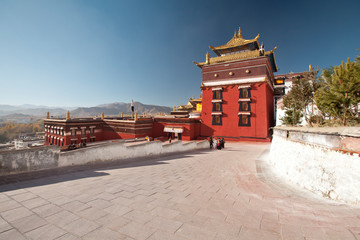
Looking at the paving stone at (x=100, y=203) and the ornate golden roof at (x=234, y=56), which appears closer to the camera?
the paving stone at (x=100, y=203)

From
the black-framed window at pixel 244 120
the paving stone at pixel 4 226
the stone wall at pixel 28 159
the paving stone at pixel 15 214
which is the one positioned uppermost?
the black-framed window at pixel 244 120

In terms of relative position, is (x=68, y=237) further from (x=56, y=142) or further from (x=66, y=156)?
(x=56, y=142)

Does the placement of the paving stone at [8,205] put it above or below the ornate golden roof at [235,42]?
below

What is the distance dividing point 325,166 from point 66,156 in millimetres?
9856

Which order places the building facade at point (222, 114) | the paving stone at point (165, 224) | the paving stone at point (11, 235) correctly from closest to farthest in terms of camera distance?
the paving stone at point (11, 235) < the paving stone at point (165, 224) < the building facade at point (222, 114)

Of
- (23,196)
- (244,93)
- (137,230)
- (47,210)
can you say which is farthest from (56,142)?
(244,93)

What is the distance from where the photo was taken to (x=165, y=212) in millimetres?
3430

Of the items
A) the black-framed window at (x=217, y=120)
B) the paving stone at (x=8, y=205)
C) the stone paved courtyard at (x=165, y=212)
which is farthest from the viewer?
the black-framed window at (x=217, y=120)

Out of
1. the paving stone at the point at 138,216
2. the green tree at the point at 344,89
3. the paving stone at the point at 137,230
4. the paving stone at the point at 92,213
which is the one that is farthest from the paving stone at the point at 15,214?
the green tree at the point at 344,89

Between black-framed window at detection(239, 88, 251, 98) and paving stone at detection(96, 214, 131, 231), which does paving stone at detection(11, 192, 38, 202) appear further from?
black-framed window at detection(239, 88, 251, 98)

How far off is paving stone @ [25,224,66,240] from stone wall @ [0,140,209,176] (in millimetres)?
4488

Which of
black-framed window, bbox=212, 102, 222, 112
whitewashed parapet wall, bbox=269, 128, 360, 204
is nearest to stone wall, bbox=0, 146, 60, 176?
whitewashed parapet wall, bbox=269, 128, 360, 204

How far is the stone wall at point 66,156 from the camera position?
5508mm

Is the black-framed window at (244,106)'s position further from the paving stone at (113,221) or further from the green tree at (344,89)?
the paving stone at (113,221)
